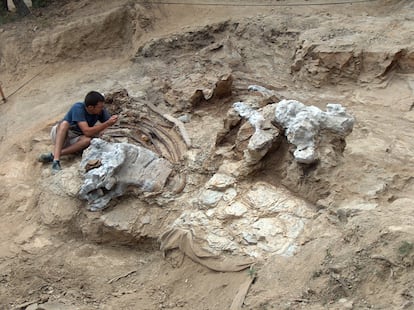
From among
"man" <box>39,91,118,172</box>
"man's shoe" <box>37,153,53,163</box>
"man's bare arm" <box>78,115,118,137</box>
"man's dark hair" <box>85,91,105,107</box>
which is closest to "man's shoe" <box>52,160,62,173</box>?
"man" <box>39,91,118,172</box>

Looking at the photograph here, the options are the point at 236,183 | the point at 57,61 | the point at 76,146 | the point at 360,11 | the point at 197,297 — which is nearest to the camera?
the point at 197,297

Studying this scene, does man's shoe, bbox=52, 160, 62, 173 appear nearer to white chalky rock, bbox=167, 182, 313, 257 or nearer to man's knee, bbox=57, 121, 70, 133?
man's knee, bbox=57, 121, 70, 133

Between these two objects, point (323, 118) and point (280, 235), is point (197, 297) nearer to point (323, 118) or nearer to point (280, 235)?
point (280, 235)

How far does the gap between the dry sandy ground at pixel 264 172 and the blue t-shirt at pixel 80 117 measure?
71 cm

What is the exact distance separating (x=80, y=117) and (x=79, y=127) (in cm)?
13

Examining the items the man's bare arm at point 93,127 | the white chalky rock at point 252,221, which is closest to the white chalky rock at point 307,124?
the white chalky rock at point 252,221

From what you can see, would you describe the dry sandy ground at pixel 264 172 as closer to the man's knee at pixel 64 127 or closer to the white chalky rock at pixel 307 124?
the white chalky rock at pixel 307 124

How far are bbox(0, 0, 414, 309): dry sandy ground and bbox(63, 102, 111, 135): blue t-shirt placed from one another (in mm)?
710

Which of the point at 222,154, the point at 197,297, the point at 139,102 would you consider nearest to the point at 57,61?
the point at 139,102

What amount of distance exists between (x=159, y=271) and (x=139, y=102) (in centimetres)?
275

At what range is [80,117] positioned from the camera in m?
5.47

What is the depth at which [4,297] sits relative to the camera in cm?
422

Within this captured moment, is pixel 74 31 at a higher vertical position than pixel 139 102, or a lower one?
higher

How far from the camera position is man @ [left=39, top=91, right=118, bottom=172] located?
17.8ft
